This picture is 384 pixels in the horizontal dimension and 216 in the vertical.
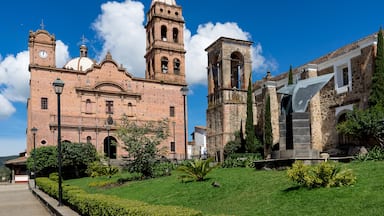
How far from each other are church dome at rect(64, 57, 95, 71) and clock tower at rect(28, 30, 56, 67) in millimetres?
5401

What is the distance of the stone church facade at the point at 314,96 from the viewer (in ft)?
76.6

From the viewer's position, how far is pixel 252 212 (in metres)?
7.79

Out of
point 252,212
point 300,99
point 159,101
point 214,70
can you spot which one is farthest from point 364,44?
point 159,101

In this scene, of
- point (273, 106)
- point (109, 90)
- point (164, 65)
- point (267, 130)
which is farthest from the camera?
point (164, 65)

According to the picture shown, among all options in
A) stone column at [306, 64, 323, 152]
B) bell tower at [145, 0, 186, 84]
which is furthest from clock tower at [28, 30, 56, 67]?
stone column at [306, 64, 323, 152]

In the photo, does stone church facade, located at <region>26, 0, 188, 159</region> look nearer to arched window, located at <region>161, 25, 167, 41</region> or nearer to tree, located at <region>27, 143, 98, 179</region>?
arched window, located at <region>161, 25, 167, 41</region>

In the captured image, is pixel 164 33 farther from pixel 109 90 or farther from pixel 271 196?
pixel 271 196

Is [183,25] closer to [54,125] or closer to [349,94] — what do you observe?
[54,125]

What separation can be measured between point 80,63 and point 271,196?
1548 inches

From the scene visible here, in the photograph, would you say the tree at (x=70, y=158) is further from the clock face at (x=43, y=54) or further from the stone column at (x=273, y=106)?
the stone column at (x=273, y=106)

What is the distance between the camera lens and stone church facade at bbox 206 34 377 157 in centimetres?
2334

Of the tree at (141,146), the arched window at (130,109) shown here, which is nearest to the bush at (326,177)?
the tree at (141,146)

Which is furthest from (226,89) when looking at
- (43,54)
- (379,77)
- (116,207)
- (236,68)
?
(116,207)

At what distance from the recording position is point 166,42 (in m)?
43.8
